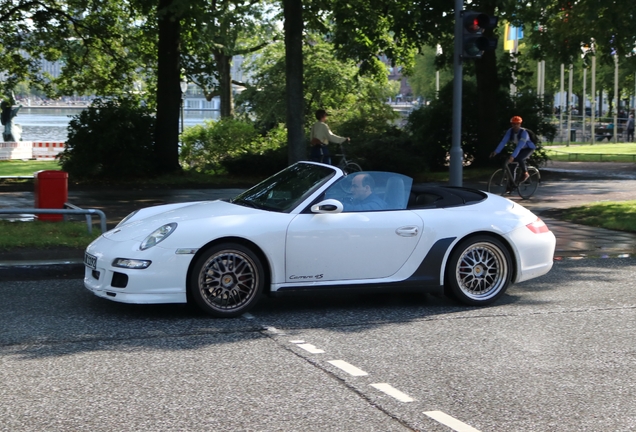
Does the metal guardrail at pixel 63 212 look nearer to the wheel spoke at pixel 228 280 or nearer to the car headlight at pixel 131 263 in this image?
the car headlight at pixel 131 263

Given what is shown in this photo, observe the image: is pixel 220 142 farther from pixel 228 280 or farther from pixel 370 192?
pixel 228 280

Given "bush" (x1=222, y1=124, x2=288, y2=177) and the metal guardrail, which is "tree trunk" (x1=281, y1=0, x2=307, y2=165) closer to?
"bush" (x1=222, y1=124, x2=288, y2=177)

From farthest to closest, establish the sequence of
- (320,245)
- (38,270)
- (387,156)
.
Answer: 1. (387,156)
2. (38,270)
3. (320,245)

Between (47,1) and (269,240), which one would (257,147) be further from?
(269,240)

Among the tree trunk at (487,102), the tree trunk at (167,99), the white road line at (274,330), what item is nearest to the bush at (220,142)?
the tree trunk at (167,99)

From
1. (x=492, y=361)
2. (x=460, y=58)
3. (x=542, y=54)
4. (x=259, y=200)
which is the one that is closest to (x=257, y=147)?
(x=542, y=54)

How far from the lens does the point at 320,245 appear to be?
7.83 meters

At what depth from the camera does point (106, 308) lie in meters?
8.07

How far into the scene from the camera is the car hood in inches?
305

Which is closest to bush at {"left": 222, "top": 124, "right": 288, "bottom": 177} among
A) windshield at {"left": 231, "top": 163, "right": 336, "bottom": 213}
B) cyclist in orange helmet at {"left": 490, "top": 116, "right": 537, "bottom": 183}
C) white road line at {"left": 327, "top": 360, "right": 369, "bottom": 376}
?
cyclist in orange helmet at {"left": 490, "top": 116, "right": 537, "bottom": 183}

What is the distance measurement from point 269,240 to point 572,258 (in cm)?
535

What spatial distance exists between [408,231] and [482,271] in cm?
85

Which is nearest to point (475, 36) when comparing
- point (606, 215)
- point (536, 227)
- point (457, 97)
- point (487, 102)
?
point (457, 97)

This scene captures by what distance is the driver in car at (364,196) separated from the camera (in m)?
8.18
